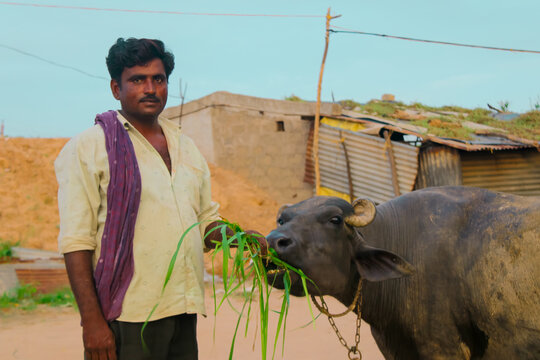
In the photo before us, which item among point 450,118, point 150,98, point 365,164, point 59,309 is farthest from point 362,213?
point 450,118

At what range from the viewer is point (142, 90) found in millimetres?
2443

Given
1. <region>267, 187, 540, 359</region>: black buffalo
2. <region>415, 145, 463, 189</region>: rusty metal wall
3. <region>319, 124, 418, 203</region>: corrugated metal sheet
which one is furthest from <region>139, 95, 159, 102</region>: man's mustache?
<region>319, 124, 418, 203</region>: corrugated metal sheet

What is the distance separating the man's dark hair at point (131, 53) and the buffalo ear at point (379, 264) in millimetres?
1521

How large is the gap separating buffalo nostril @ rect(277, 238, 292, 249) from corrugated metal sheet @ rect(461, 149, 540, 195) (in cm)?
976

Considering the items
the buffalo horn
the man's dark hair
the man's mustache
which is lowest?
→ the buffalo horn

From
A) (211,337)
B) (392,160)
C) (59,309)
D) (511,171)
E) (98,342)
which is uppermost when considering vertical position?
(98,342)

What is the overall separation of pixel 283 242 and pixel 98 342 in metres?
1.00

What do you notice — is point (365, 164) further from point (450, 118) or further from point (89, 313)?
point (89, 313)

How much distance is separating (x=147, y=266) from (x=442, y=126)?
11613 millimetres

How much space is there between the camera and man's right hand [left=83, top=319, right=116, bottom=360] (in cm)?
215

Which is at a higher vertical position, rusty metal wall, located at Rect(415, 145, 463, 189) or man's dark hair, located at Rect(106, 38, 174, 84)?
man's dark hair, located at Rect(106, 38, 174, 84)

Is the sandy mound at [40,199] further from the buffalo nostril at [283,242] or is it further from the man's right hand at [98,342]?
the man's right hand at [98,342]

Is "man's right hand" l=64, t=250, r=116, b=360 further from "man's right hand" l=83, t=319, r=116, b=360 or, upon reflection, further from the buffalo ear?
the buffalo ear

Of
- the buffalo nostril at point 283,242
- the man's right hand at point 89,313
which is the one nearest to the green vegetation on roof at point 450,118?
the buffalo nostril at point 283,242
